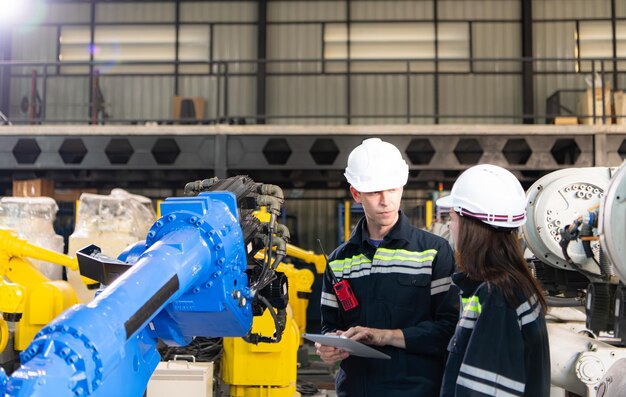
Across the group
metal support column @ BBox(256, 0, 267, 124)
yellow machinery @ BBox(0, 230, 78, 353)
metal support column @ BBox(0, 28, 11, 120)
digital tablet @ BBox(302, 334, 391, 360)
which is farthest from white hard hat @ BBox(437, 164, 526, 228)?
metal support column @ BBox(0, 28, 11, 120)

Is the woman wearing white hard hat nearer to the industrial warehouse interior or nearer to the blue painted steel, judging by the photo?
the industrial warehouse interior

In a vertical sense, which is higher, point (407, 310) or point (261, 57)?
point (261, 57)


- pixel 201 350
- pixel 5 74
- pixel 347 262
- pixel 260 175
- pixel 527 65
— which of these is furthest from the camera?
pixel 5 74

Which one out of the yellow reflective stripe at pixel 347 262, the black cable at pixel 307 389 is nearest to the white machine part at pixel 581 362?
the yellow reflective stripe at pixel 347 262

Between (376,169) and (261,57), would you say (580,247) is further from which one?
(261,57)

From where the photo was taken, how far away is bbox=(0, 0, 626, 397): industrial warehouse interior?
165 centimetres

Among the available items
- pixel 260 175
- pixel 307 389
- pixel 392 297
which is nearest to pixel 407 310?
pixel 392 297

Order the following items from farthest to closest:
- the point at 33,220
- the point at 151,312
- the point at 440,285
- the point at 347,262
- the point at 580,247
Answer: the point at 33,220 → the point at 580,247 → the point at 347,262 → the point at 440,285 → the point at 151,312

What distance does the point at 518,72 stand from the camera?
14.9 metres

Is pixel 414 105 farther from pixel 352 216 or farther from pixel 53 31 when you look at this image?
pixel 53 31

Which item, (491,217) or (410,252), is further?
(410,252)

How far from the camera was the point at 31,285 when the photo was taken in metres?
5.63

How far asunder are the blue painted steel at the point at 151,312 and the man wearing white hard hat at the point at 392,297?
678 mm

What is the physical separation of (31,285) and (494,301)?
16.2 ft
